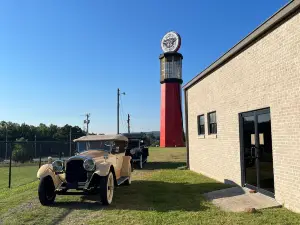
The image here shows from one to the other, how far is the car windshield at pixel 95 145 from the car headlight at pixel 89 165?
178 centimetres

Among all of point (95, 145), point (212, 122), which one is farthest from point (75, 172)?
point (212, 122)

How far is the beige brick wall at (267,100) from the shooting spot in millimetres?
7348

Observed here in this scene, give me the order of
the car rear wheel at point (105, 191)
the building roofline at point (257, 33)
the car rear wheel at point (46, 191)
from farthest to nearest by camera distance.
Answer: the car rear wheel at point (46, 191) < the car rear wheel at point (105, 191) < the building roofline at point (257, 33)

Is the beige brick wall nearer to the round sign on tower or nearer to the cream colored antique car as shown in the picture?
the cream colored antique car

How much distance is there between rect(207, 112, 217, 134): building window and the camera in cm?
1345

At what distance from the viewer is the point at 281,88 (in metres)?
7.85

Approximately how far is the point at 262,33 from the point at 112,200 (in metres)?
6.48

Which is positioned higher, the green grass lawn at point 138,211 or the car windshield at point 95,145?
the car windshield at point 95,145

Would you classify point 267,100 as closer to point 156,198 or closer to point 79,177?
point 156,198

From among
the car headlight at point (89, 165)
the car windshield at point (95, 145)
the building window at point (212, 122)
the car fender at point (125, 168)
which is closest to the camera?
the car headlight at point (89, 165)

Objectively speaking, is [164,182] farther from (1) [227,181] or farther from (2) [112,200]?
(2) [112,200]

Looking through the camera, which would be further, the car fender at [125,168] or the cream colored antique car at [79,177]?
the car fender at [125,168]

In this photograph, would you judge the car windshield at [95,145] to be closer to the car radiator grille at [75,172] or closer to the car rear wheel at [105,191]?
the car radiator grille at [75,172]

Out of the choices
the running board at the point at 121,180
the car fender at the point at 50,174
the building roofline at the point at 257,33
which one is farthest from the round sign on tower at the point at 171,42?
the car fender at the point at 50,174
